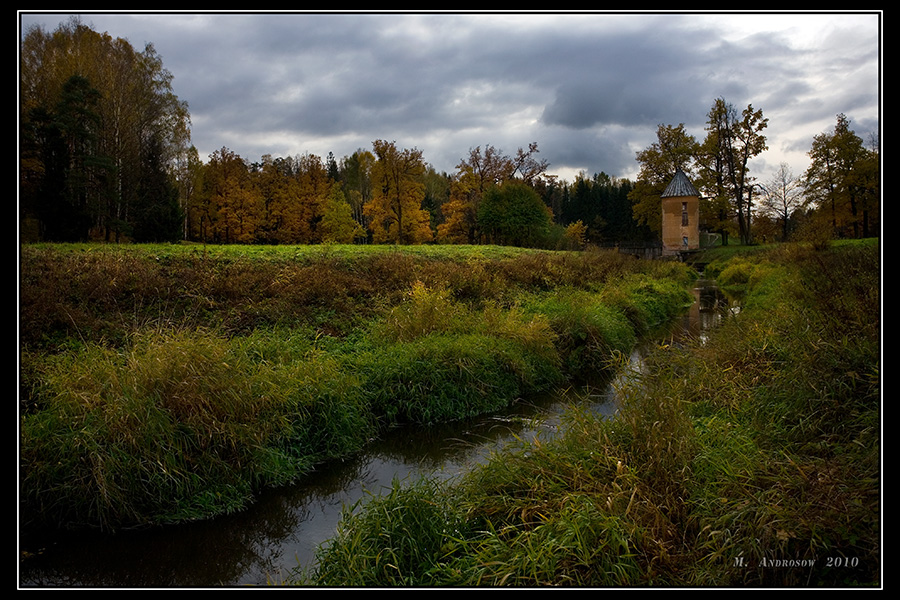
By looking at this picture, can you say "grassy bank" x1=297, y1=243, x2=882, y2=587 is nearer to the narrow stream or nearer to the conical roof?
the narrow stream

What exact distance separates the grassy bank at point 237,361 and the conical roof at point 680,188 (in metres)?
35.1

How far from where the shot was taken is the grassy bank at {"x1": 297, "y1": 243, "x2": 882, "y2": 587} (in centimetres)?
316

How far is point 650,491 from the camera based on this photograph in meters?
3.94

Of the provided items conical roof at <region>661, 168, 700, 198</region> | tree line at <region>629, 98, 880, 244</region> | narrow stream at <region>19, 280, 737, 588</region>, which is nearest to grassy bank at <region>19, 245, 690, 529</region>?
narrow stream at <region>19, 280, 737, 588</region>

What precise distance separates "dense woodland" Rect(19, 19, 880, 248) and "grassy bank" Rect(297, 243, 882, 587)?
6482mm

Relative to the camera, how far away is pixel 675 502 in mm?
3779

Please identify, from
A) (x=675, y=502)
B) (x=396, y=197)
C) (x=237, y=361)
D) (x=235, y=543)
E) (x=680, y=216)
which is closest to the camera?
(x=675, y=502)

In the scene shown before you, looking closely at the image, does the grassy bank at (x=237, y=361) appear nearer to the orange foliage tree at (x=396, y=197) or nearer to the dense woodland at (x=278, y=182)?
the dense woodland at (x=278, y=182)

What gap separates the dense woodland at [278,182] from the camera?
16.9m

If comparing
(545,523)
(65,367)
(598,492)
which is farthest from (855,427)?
(65,367)

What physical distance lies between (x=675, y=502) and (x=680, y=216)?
47.9m

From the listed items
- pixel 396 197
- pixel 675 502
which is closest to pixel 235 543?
pixel 675 502

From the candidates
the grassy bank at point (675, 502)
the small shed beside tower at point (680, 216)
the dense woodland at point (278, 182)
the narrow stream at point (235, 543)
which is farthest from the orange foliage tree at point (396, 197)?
the grassy bank at point (675, 502)

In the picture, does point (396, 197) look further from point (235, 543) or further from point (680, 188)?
point (235, 543)
